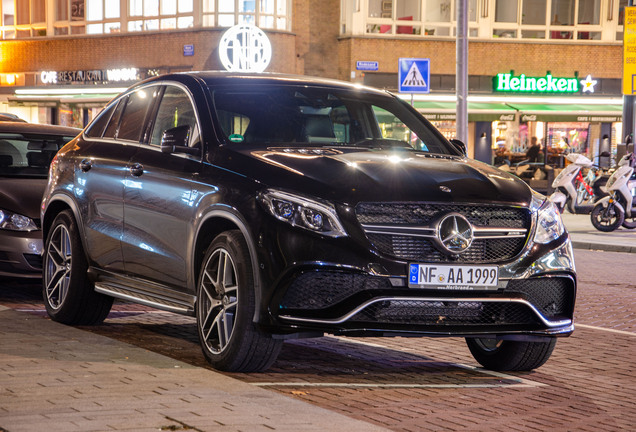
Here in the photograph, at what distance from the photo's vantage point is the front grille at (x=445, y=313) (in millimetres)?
6164

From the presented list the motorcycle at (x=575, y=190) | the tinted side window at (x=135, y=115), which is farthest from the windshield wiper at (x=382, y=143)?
the motorcycle at (x=575, y=190)

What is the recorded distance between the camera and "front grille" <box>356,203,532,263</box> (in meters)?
6.16

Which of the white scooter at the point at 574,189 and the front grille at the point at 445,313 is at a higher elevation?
the front grille at the point at 445,313

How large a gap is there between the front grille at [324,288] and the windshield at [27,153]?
5.11 meters

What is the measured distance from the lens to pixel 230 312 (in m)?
6.48

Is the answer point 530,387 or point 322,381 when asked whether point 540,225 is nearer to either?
point 530,387

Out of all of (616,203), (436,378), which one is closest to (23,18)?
(616,203)

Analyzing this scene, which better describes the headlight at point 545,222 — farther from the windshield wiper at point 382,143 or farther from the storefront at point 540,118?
the storefront at point 540,118

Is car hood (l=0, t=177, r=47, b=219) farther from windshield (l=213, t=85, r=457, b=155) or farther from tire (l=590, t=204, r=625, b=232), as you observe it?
tire (l=590, t=204, r=625, b=232)

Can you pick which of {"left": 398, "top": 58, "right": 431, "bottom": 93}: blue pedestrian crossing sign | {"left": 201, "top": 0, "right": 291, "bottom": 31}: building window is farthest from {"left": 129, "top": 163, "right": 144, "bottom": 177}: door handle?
{"left": 201, "top": 0, "right": 291, "bottom": 31}: building window

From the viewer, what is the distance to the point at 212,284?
6.64 m

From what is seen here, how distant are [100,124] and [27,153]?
2.47m

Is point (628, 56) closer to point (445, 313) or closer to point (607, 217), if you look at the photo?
point (607, 217)

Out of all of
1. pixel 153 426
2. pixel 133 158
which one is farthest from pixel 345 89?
pixel 153 426
